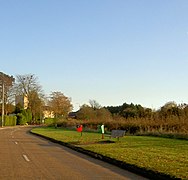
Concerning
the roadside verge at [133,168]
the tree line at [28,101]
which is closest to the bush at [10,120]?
the tree line at [28,101]

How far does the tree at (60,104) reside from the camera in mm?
94662

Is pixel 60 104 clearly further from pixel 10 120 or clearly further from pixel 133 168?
pixel 133 168

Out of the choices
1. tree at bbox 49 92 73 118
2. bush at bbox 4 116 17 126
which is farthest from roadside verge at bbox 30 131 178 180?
tree at bbox 49 92 73 118

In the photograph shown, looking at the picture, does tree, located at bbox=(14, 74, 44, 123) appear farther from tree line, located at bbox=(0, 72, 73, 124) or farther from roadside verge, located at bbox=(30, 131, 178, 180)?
roadside verge, located at bbox=(30, 131, 178, 180)

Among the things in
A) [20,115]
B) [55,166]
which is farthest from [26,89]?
[55,166]

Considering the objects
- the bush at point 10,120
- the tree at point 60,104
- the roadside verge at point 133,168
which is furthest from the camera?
the tree at point 60,104

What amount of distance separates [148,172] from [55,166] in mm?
3817

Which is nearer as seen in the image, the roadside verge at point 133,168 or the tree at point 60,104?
the roadside verge at point 133,168

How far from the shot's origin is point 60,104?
315 ft

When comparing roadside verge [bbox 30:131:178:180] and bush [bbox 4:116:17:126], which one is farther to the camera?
bush [bbox 4:116:17:126]

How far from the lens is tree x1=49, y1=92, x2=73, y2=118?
311 feet

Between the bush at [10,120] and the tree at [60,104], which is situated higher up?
the tree at [60,104]

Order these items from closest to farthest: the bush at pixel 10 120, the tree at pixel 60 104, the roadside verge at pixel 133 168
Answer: the roadside verge at pixel 133 168, the bush at pixel 10 120, the tree at pixel 60 104

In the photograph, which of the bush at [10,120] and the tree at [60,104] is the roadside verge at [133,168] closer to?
the bush at [10,120]
